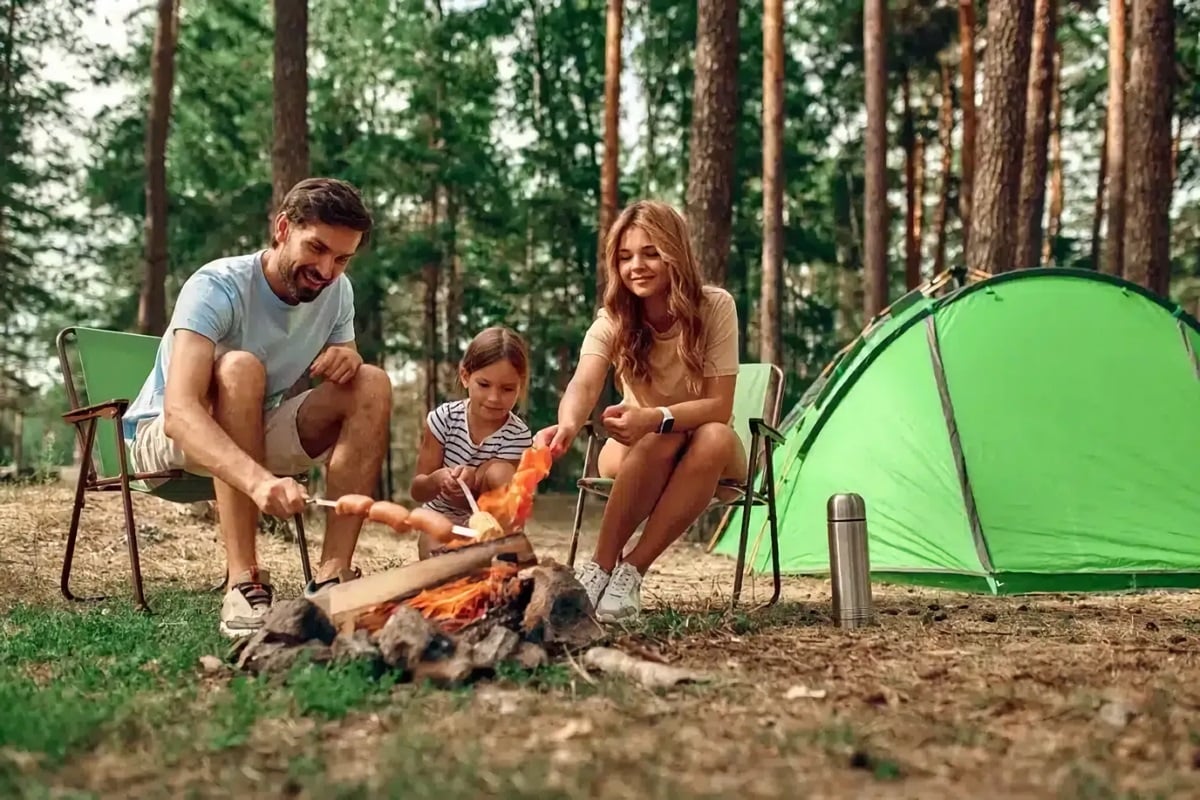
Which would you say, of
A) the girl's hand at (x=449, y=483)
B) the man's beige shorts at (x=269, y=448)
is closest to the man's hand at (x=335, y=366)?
the man's beige shorts at (x=269, y=448)

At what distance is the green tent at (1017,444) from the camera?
492 cm

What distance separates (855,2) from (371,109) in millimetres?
7536

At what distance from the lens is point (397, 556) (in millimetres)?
6688

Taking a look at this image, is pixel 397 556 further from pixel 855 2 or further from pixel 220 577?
pixel 855 2

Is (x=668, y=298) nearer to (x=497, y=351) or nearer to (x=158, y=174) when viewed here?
(x=497, y=351)

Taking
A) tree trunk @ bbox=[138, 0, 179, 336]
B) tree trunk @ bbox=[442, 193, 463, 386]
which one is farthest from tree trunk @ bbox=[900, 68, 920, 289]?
tree trunk @ bbox=[138, 0, 179, 336]

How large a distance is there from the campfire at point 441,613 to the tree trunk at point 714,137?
563 cm

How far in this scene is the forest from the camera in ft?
41.0

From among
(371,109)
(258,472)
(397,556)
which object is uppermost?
(371,109)

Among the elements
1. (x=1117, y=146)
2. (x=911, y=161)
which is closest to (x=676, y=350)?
(x=1117, y=146)

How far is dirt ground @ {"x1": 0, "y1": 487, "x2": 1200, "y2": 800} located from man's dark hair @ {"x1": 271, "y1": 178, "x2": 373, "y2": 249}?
1.41 m

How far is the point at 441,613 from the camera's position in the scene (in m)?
2.82

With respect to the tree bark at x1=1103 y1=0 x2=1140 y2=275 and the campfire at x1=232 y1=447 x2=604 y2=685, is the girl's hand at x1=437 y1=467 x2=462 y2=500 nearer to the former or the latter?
the campfire at x1=232 y1=447 x2=604 y2=685

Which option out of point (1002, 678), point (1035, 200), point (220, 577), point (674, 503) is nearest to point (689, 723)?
point (1002, 678)
